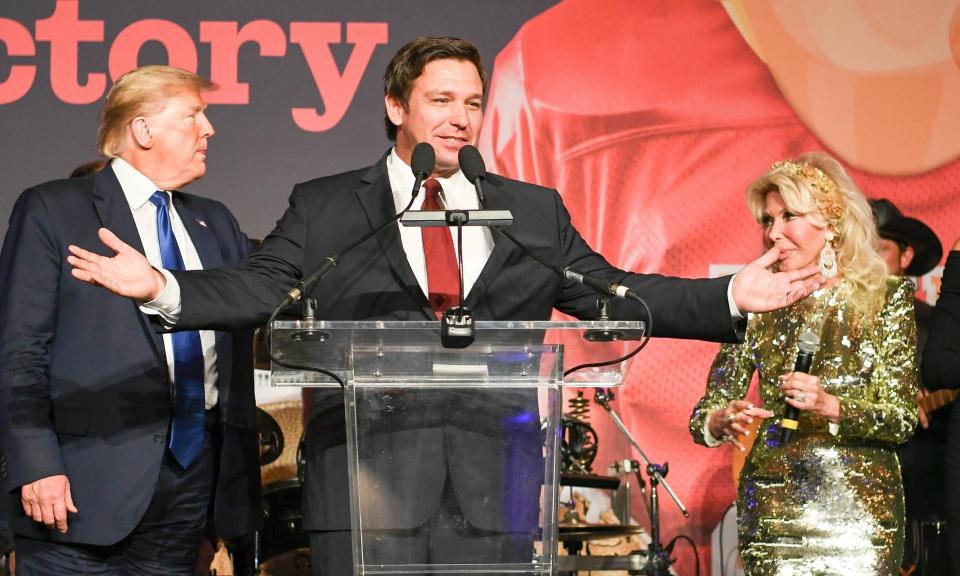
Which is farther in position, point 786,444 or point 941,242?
point 941,242

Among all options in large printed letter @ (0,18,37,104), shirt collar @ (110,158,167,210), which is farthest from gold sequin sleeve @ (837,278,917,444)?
large printed letter @ (0,18,37,104)

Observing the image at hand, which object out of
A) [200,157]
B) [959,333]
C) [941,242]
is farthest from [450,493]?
[941,242]

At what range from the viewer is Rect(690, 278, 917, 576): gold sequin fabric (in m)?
3.29

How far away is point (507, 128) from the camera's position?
512cm

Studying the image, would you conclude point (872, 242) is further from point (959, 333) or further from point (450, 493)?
point (450, 493)

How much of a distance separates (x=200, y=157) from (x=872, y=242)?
2.18 metres

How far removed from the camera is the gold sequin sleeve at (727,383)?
3621 mm

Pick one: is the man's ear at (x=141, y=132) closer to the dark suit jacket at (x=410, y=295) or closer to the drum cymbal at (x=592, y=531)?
the dark suit jacket at (x=410, y=295)

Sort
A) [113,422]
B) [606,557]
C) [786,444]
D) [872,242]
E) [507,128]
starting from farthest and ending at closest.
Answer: [507,128] < [606,557] < [872,242] < [786,444] < [113,422]

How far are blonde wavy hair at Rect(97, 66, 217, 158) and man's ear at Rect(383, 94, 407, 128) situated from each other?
0.81 meters

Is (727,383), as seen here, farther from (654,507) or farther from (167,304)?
(167,304)

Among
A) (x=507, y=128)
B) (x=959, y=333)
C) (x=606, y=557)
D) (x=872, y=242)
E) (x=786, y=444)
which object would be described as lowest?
(x=606, y=557)

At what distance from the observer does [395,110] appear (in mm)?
3074

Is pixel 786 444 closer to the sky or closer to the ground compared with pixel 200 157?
closer to the ground
